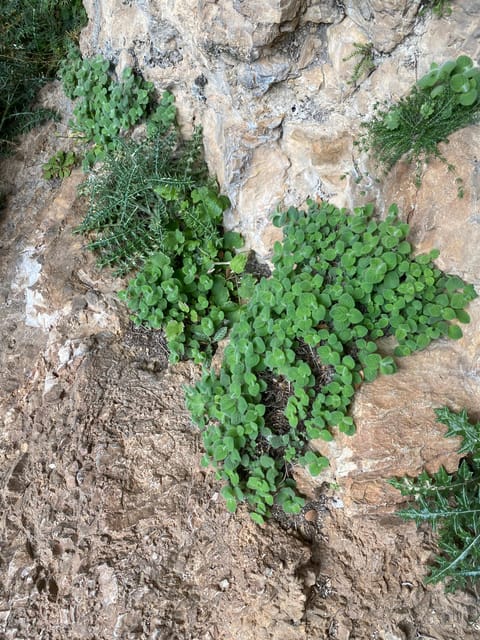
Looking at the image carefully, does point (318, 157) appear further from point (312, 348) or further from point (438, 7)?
point (312, 348)

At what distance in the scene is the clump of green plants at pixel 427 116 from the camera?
227 cm

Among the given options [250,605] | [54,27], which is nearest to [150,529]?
[250,605]

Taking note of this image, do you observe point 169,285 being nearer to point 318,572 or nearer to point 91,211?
point 91,211

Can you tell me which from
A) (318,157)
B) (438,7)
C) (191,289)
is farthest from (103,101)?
(438,7)

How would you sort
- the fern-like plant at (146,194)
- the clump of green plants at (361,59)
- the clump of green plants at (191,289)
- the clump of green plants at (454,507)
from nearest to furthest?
the clump of green plants at (454,507) < the clump of green plants at (361,59) < the clump of green plants at (191,289) < the fern-like plant at (146,194)

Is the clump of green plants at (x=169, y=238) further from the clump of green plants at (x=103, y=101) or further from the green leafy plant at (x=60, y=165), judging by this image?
the green leafy plant at (x=60, y=165)

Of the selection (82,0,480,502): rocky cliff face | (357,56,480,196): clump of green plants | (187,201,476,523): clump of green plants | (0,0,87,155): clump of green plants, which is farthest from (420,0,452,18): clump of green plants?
(0,0,87,155): clump of green plants

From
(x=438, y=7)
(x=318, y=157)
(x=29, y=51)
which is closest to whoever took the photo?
(x=438, y=7)

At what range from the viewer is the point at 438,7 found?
7.42 feet

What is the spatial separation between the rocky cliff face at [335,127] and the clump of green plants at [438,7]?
3 centimetres

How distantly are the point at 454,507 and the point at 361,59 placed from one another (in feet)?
7.54

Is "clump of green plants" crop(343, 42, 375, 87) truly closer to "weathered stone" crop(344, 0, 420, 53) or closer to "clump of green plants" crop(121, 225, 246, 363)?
"weathered stone" crop(344, 0, 420, 53)

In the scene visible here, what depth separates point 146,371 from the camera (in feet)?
10.2

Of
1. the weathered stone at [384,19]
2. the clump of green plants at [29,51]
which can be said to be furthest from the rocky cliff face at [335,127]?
the clump of green plants at [29,51]
